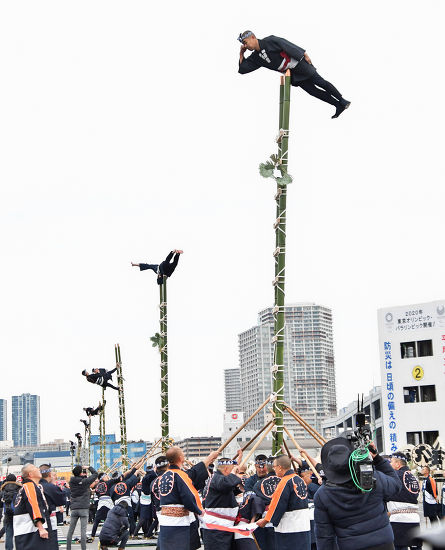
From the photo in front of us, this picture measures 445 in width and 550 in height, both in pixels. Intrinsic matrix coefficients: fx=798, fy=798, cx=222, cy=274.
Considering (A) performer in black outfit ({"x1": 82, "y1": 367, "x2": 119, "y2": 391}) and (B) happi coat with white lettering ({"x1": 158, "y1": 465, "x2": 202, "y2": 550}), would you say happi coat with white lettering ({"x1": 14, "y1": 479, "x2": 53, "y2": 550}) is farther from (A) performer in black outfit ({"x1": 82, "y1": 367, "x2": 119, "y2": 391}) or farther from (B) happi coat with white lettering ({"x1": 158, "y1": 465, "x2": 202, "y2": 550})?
(A) performer in black outfit ({"x1": 82, "y1": 367, "x2": 119, "y2": 391})

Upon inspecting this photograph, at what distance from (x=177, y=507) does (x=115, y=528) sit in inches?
256

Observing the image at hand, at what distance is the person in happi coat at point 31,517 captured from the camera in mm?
11602

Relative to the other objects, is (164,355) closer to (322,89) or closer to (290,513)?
(322,89)

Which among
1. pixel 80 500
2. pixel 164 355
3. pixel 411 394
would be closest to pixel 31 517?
pixel 80 500

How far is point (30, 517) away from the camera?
460 inches

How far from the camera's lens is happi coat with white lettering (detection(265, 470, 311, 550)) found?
1036 cm

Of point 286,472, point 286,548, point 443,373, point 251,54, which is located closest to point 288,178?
point 251,54

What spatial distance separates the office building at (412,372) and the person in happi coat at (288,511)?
1782 inches

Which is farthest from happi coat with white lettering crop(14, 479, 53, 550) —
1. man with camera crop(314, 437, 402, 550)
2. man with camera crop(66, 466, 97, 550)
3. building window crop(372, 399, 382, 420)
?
building window crop(372, 399, 382, 420)

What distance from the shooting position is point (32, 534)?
1167cm

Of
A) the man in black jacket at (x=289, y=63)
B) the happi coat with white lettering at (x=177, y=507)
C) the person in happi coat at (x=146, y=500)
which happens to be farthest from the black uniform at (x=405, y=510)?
the person in happi coat at (x=146, y=500)

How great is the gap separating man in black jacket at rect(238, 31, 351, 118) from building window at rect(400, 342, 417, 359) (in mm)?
45994

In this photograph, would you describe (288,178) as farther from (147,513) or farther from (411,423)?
(411,423)

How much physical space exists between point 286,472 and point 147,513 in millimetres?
10817
